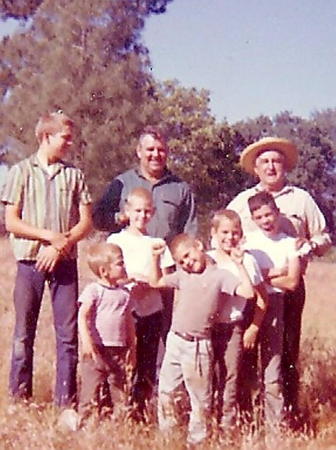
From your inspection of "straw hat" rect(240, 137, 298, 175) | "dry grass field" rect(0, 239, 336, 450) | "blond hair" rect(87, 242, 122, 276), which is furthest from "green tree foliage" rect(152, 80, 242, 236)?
"blond hair" rect(87, 242, 122, 276)

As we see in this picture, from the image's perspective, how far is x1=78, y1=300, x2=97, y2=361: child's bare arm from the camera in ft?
14.7

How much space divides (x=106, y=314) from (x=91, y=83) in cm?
1494

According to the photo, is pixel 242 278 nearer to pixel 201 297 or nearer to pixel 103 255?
pixel 201 297

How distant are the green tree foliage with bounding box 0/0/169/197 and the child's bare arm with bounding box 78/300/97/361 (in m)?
12.1

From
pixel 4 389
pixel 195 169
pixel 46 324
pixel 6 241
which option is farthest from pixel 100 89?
pixel 4 389

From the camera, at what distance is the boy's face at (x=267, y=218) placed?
4.71m

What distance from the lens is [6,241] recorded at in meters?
12.7

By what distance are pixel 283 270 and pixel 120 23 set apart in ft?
49.8

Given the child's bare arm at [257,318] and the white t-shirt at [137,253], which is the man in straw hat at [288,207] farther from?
the white t-shirt at [137,253]

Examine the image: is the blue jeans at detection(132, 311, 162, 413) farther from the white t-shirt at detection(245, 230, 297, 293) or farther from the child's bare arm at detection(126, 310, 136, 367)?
the white t-shirt at detection(245, 230, 297, 293)

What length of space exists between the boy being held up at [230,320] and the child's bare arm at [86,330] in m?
0.67

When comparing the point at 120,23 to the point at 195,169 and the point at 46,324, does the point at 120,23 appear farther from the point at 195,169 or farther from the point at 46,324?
the point at 46,324

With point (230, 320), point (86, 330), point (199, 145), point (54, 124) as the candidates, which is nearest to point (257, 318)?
point (230, 320)

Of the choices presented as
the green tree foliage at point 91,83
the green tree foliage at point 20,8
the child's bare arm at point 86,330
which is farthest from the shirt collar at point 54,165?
the green tree foliage at point 20,8
